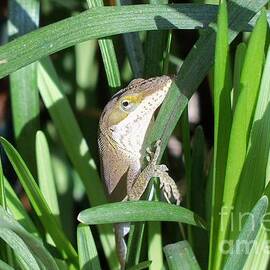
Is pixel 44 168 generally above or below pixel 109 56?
below

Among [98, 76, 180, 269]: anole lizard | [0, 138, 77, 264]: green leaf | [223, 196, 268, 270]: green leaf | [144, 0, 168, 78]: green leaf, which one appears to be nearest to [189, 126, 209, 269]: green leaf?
[98, 76, 180, 269]: anole lizard

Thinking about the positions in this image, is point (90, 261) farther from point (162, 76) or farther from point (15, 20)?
point (15, 20)

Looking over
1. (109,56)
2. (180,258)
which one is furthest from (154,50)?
(180,258)

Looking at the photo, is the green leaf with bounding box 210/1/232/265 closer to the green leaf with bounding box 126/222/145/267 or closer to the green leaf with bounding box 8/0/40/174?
the green leaf with bounding box 126/222/145/267

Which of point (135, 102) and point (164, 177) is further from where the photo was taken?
point (135, 102)

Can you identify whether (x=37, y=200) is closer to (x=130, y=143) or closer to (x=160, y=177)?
(x=160, y=177)

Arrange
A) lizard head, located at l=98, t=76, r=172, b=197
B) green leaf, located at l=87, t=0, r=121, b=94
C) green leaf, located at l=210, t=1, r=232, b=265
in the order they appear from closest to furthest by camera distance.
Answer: green leaf, located at l=210, t=1, r=232, b=265, green leaf, located at l=87, t=0, r=121, b=94, lizard head, located at l=98, t=76, r=172, b=197
